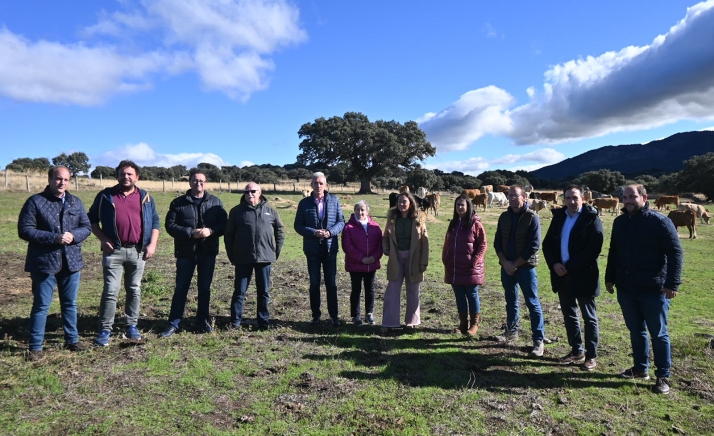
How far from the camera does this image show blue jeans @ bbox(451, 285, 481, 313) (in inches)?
226

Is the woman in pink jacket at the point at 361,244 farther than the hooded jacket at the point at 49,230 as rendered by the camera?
Yes

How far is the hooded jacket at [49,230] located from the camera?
4.43 meters

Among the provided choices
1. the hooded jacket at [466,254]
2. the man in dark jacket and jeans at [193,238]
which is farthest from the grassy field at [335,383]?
the hooded jacket at [466,254]

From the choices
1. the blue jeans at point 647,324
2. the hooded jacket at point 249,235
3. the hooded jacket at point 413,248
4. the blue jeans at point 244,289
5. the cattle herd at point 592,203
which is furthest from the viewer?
the cattle herd at point 592,203

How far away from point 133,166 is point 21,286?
4880mm

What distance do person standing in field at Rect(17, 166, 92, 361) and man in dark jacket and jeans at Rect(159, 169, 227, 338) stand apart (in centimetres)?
100

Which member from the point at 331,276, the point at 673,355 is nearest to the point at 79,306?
the point at 331,276

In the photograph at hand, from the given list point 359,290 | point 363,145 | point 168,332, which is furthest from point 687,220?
point 363,145

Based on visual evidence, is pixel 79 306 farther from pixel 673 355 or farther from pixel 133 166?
pixel 673 355

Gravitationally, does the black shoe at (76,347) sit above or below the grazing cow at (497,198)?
below

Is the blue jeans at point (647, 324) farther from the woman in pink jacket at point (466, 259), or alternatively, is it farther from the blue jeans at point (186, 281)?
the blue jeans at point (186, 281)

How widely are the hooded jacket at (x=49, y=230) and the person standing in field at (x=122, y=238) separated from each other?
9.2 inches

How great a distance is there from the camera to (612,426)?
350 centimetres

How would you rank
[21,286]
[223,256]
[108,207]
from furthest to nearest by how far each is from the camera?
[223,256]
[21,286]
[108,207]
